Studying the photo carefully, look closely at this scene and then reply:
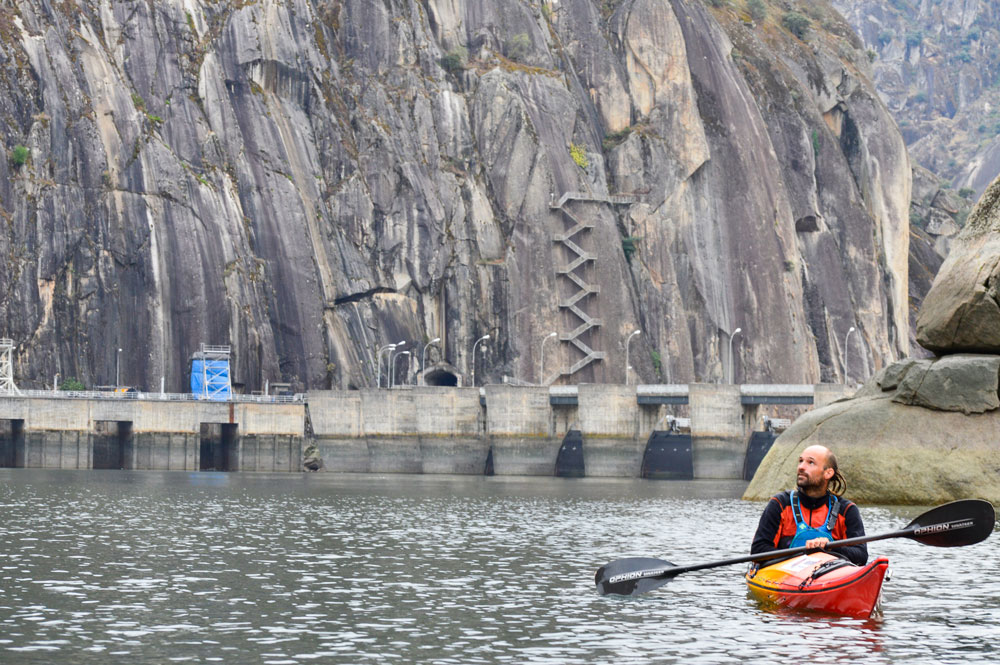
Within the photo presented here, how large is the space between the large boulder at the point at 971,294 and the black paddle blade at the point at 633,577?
3295cm

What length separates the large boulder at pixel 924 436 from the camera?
58469 millimetres

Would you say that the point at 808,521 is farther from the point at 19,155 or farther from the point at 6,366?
the point at 19,155

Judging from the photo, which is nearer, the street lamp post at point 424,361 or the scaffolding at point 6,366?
the scaffolding at point 6,366

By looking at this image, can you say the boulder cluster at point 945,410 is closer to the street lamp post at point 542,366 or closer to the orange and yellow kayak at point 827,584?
the orange and yellow kayak at point 827,584

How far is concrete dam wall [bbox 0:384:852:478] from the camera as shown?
11344 centimetres

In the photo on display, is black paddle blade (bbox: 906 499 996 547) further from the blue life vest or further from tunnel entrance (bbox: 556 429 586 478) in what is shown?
tunnel entrance (bbox: 556 429 586 478)

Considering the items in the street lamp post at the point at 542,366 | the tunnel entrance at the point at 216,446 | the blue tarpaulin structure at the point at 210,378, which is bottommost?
the tunnel entrance at the point at 216,446

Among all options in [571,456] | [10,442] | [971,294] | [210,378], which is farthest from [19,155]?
[971,294]

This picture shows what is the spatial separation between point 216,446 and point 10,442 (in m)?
16.9

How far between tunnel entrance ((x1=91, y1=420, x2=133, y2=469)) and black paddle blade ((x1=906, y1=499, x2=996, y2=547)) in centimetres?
9535

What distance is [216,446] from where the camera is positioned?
124375 mm

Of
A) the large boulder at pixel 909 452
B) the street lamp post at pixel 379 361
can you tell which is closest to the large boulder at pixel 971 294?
the large boulder at pixel 909 452

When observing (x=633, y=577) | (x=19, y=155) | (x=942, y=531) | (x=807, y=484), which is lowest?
(x=633, y=577)

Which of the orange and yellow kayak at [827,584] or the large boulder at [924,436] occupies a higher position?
the large boulder at [924,436]
